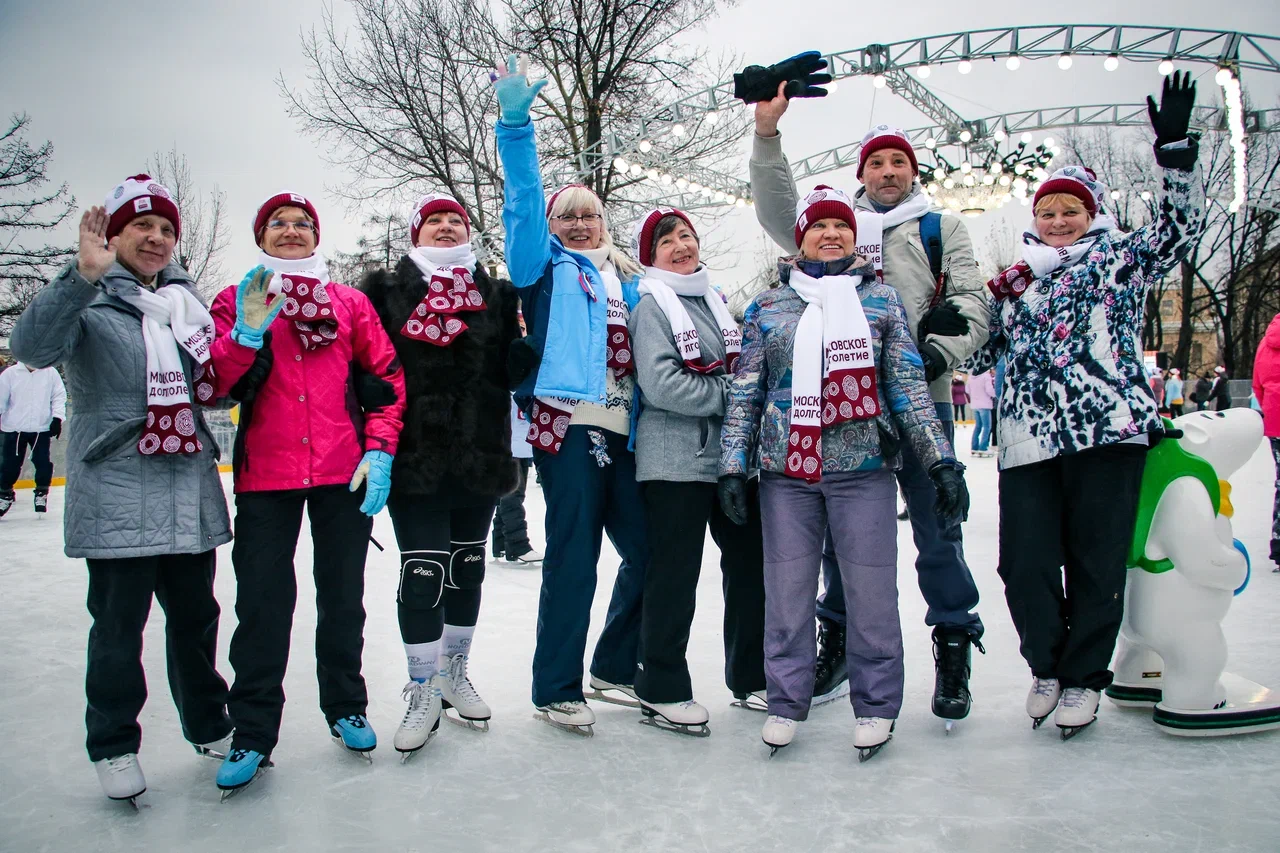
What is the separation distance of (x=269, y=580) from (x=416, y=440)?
22.9 inches

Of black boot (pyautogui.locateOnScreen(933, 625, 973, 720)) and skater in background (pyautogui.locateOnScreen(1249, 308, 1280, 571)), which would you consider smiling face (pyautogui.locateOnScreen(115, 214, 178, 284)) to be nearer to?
black boot (pyautogui.locateOnScreen(933, 625, 973, 720))

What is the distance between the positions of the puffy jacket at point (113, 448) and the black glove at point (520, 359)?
3.02 feet

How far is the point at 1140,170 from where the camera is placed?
2684 cm

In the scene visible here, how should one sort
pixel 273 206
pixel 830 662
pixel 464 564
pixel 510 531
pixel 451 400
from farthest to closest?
A: pixel 510 531 < pixel 830 662 < pixel 464 564 < pixel 451 400 < pixel 273 206

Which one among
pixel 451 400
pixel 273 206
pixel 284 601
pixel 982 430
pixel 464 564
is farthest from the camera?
pixel 982 430

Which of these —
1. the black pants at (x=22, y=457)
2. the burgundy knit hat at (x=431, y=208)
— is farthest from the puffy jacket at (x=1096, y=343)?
the black pants at (x=22, y=457)

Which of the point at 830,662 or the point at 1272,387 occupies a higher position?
the point at 1272,387

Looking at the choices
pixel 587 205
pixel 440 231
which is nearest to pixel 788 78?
pixel 587 205

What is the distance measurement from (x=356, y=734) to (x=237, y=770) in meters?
0.33

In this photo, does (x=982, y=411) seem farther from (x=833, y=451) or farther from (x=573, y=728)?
(x=573, y=728)

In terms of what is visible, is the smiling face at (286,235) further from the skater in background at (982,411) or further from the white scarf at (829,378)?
the skater in background at (982,411)

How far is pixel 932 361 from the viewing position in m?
2.72

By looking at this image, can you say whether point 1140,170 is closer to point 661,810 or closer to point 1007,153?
point 1007,153

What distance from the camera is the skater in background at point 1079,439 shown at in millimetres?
2543
